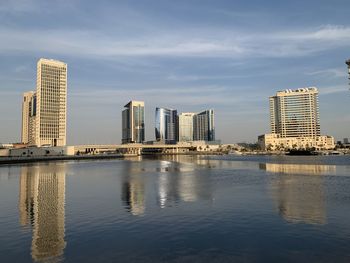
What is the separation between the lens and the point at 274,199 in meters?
35.0

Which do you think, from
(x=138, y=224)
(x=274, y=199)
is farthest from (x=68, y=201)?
(x=274, y=199)

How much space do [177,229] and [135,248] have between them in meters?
4.73

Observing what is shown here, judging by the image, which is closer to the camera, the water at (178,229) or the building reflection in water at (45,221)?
the water at (178,229)

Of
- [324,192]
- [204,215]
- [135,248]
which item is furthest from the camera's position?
[324,192]

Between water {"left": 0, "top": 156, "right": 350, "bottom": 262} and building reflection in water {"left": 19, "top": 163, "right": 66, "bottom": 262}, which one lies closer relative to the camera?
water {"left": 0, "top": 156, "right": 350, "bottom": 262}

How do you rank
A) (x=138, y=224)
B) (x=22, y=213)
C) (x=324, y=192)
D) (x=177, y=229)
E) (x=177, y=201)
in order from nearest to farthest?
(x=177, y=229)
(x=138, y=224)
(x=22, y=213)
(x=177, y=201)
(x=324, y=192)

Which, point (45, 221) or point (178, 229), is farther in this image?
point (45, 221)

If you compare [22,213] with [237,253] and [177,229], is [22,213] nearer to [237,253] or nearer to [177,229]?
[177,229]

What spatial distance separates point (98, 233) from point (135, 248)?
4389mm

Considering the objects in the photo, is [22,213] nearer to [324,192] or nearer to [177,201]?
[177,201]

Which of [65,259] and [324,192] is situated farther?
[324,192]

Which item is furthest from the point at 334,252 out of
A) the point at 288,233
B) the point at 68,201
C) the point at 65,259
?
the point at 68,201

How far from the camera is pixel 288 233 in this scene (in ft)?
70.0

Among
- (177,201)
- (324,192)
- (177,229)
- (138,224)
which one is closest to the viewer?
(177,229)
